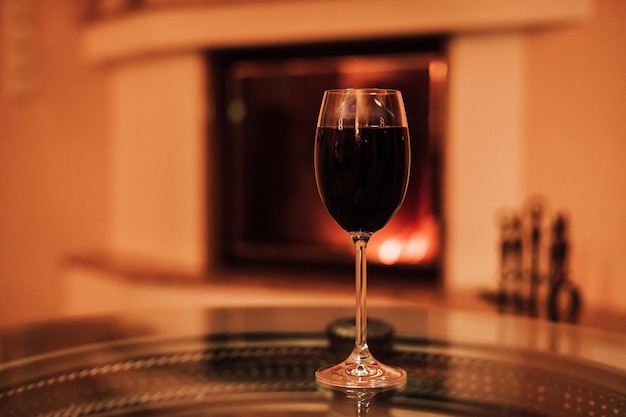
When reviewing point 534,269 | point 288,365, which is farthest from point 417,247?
point 288,365

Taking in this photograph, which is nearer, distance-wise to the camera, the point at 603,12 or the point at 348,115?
the point at 348,115

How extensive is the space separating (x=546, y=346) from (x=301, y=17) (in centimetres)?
197

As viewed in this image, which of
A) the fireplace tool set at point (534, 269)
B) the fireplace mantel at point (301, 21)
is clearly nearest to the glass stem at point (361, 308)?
the fireplace tool set at point (534, 269)

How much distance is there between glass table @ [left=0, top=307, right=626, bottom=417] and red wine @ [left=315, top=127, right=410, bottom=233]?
12 cm

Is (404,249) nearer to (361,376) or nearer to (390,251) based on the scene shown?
(390,251)

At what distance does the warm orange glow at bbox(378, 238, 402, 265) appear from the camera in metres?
2.69

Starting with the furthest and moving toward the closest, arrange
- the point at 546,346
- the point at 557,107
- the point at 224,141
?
the point at 224,141 → the point at 557,107 → the point at 546,346

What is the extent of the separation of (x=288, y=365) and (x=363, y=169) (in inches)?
6.6

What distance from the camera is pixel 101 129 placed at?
3.29 metres

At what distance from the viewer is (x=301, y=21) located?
2.58 metres

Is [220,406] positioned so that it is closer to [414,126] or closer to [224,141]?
[414,126]

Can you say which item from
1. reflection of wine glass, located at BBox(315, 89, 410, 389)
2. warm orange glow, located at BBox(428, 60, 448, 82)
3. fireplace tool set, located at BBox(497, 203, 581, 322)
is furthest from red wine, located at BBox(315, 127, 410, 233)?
warm orange glow, located at BBox(428, 60, 448, 82)

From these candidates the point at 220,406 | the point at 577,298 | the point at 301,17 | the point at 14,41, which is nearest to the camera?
the point at 220,406

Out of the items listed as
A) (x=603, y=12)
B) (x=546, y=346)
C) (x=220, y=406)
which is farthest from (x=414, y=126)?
(x=220, y=406)
